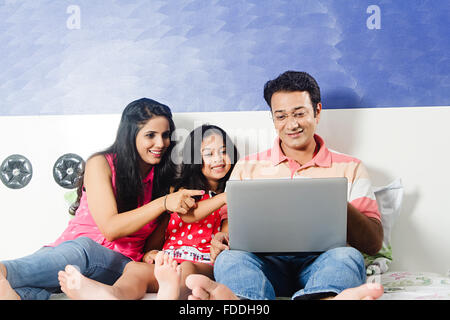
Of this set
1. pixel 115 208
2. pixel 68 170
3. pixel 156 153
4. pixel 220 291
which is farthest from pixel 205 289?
pixel 68 170

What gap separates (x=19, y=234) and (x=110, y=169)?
682 millimetres

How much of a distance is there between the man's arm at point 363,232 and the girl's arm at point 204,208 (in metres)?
0.51

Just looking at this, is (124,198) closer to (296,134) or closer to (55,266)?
(55,266)

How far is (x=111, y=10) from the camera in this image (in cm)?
219

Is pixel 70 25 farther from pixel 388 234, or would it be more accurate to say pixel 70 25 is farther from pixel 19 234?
pixel 388 234

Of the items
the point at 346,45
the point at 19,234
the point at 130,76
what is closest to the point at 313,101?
the point at 346,45

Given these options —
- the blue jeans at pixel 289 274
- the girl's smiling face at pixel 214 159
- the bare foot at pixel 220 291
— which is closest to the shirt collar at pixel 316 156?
the girl's smiling face at pixel 214 159

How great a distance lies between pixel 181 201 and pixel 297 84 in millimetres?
711

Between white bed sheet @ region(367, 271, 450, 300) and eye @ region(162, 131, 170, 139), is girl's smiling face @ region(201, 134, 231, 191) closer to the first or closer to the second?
eye @ region(162, 131, 170, 139)

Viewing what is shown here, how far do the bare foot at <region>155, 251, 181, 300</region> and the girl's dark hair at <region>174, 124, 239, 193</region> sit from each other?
56 centimetres

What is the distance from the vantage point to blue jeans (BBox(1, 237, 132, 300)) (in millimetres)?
1536


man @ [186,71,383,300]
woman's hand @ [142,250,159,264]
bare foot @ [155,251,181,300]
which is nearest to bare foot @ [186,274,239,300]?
man @ [186,71,383,300]

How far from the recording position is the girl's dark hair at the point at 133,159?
1.94 meters

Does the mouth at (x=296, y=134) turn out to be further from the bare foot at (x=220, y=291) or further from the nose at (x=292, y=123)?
the bare foot at (x=220, y=291)
